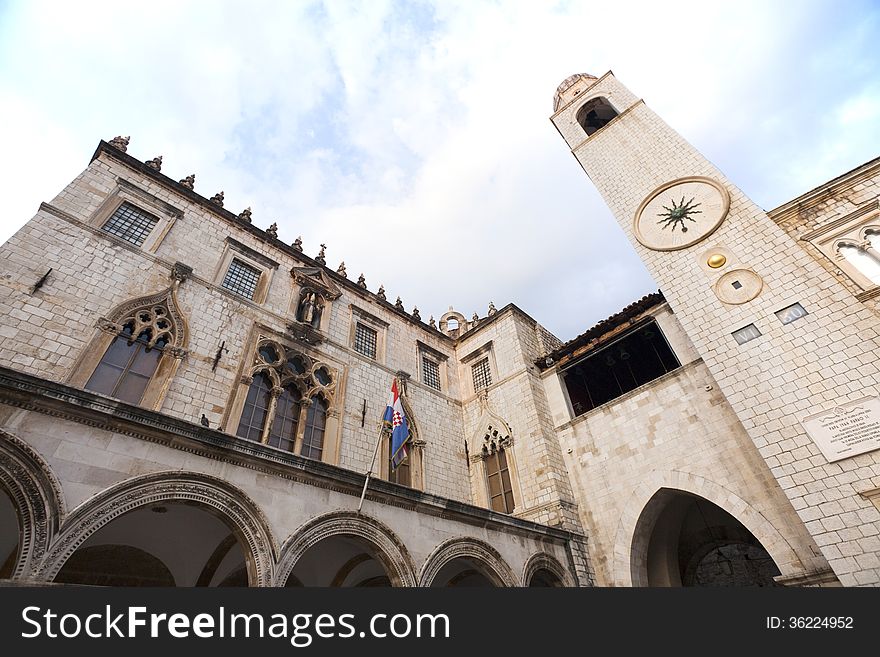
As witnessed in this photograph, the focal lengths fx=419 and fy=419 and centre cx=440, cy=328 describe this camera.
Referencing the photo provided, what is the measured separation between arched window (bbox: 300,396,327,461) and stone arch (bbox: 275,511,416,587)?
187 inches

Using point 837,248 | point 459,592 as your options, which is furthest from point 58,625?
point 837,248

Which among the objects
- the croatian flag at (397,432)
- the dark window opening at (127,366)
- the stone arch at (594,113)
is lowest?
the croatian flag at (397,432)

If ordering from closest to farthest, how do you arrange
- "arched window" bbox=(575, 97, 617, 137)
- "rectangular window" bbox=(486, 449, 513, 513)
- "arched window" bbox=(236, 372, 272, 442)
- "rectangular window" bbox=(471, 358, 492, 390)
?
"arched window" bbox=(236, 372, 272, 442)
"rectangular window" bbox=(486, 449, 513, 513)
"rectangular window" bbox=(471, 358, 492, 390)
"arched window" bbox=(575, 97, 617, 137)

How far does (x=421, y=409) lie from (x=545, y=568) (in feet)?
22.4

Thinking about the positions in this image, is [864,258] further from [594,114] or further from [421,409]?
[594,114]

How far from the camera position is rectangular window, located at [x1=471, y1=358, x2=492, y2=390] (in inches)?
711

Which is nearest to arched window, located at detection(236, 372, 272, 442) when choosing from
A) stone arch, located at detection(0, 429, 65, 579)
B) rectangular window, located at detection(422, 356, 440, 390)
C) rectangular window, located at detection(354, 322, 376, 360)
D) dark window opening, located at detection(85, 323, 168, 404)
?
dark window opening, located at detection(85, 323, 168, 404)

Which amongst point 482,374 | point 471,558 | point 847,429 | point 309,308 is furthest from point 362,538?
point 482,374

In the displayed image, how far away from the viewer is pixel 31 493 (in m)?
5.21

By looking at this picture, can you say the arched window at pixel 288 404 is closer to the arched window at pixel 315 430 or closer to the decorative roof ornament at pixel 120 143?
the arched window at pixel 315 430

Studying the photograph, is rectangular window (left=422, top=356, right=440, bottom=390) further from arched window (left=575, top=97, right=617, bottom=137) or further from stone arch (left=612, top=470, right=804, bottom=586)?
arched window (left=575, top=97, right=617, bottom=137)

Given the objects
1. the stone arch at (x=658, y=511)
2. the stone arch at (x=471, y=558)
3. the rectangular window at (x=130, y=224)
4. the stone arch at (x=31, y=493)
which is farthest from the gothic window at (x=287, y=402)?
the stone arch at (x=658, y=511)

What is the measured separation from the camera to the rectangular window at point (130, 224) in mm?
11734

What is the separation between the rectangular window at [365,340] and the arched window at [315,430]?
2.96 metres
